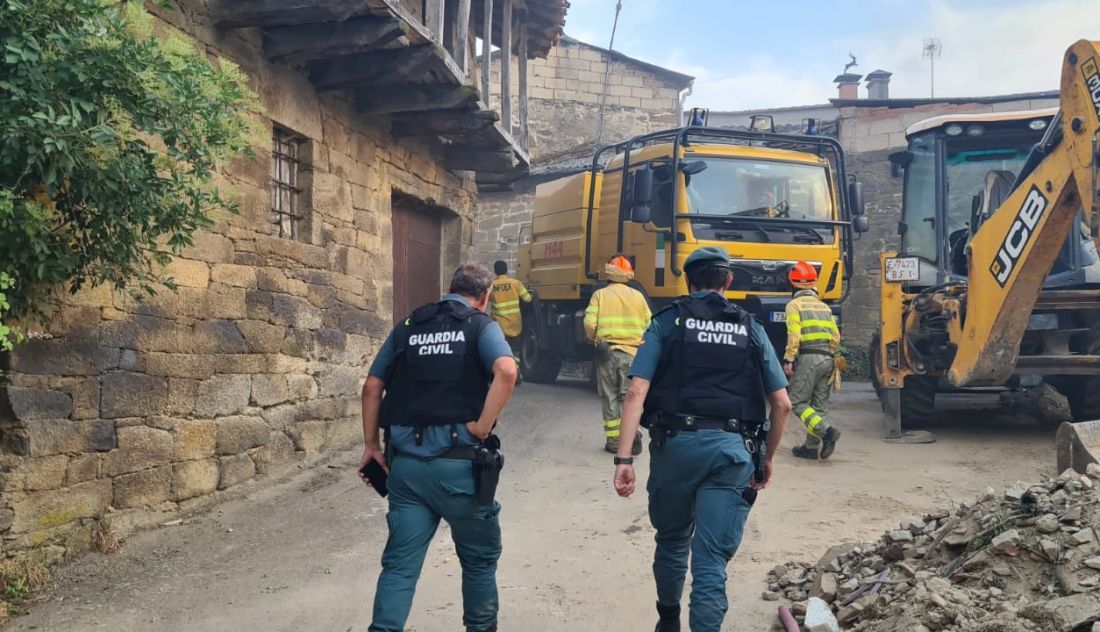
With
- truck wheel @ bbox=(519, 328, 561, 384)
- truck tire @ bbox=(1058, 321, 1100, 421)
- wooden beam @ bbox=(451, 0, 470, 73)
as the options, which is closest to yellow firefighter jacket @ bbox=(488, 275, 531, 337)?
truck wheel @ bbox=(519, 328, 561, 384)

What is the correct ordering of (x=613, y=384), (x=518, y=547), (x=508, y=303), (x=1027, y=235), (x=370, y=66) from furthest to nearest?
(x=508, y=303)
(x=613, y=384)
(x=370, y=66)
(x=1027, y=235)
(x=518, y=547)

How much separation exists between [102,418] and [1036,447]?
25.1 ft

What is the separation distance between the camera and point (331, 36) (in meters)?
6.60

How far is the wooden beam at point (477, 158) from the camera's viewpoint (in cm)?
1005

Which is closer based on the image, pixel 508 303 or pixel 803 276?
pixel 803 276

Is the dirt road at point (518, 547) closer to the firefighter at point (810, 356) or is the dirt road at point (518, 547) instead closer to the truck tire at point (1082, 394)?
the firefighter at point (810, 356)

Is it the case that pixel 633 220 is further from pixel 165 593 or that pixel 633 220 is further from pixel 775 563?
pixel 165 593

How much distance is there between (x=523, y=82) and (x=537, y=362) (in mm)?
3614

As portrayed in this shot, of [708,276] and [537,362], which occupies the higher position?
[708,276]

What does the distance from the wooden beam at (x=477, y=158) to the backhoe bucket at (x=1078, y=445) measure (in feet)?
19.7

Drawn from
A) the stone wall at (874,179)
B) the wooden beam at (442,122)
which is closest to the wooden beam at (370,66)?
the wooden beam at (442,122)

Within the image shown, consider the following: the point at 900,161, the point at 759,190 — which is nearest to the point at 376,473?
the point at 759,190

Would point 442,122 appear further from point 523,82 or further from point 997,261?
point 997,261

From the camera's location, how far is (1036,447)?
845 cm
